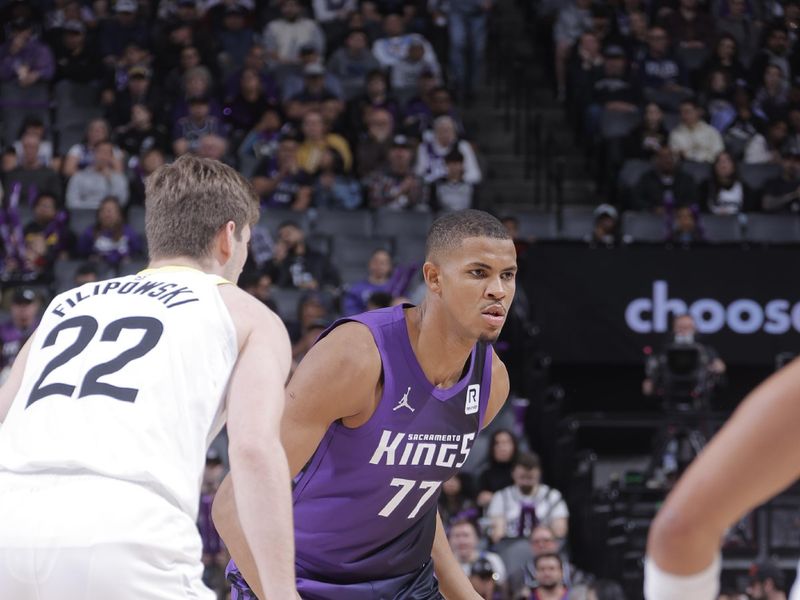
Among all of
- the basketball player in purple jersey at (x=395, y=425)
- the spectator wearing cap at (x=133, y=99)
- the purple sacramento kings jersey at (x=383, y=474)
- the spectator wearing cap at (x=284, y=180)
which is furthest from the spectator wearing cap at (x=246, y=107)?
the purple sacramento kings jersey at (x=383, y=474)

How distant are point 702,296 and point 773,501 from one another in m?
2.24

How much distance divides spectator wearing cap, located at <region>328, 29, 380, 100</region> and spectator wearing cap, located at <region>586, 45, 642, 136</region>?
2.43 metres

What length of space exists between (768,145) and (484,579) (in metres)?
7.72

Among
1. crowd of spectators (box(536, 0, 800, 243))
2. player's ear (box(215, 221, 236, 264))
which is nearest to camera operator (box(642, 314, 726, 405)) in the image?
crowd of spectators (box(536, 0, 800, 243))

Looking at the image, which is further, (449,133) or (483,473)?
(449,133)

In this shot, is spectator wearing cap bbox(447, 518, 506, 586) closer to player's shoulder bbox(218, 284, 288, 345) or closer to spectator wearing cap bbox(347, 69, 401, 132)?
spectator wearing cap bbox(347, 69, 401, 132)

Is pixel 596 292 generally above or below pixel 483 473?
above

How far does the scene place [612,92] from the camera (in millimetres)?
15789

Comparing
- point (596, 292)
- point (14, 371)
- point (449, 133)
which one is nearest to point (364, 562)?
point (14, 371)

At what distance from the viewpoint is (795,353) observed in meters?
12.5

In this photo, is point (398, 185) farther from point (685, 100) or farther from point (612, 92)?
point (685, 100)

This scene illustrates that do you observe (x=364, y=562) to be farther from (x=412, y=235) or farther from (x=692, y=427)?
(x=412, y=235)

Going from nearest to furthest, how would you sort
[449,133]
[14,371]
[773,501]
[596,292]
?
[14,371] → [773,501] → [596,292] → [449,133]

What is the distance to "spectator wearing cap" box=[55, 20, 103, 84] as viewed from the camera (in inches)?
602
